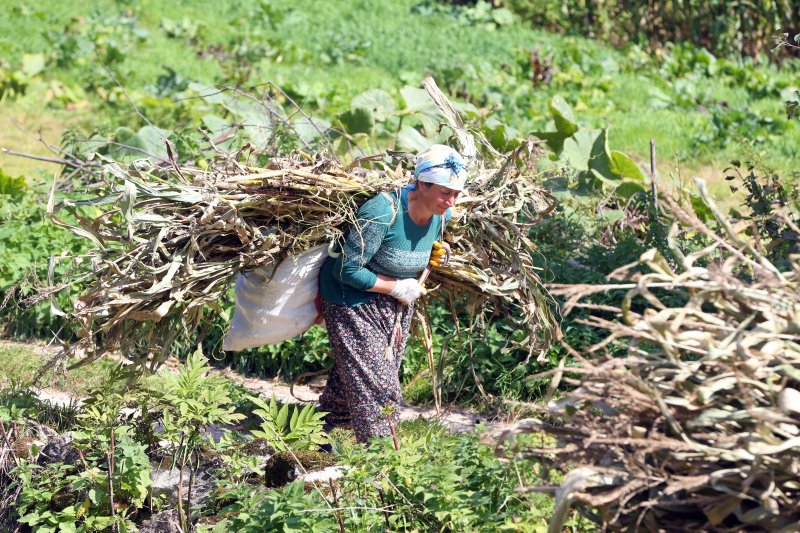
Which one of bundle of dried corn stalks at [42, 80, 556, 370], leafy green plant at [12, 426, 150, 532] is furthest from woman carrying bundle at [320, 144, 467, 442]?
leafy green plant at [12, 426, 150, 532]

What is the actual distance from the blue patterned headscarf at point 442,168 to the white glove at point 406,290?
49 centimetres

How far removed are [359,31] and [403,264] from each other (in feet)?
30.3

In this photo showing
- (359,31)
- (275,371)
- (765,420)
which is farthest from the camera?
(359,31)

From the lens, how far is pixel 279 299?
4.77 meters

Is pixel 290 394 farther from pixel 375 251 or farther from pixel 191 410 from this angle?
pixel 191 410

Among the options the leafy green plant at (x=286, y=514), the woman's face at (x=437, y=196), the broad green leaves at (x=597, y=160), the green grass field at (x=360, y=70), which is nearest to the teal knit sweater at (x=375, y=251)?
the woman's face at (x=437, y=196)

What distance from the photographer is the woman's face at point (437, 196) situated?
4.43m

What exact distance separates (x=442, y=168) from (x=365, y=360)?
91cm

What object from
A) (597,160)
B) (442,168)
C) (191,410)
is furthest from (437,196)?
(597,160)

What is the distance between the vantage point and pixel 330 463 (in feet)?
15.7

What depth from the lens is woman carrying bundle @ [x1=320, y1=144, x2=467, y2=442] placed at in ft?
14.9

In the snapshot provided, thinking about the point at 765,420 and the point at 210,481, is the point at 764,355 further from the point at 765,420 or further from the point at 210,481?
the point at 210,481

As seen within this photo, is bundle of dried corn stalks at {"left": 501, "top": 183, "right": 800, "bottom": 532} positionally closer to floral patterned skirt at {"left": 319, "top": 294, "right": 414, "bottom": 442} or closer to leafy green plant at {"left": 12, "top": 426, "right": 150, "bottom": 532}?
floral patterned skirt at {"left": 319, "top": 294, "right": 414, "bottom": 442}

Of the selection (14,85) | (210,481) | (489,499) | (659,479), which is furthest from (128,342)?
(14,85)
